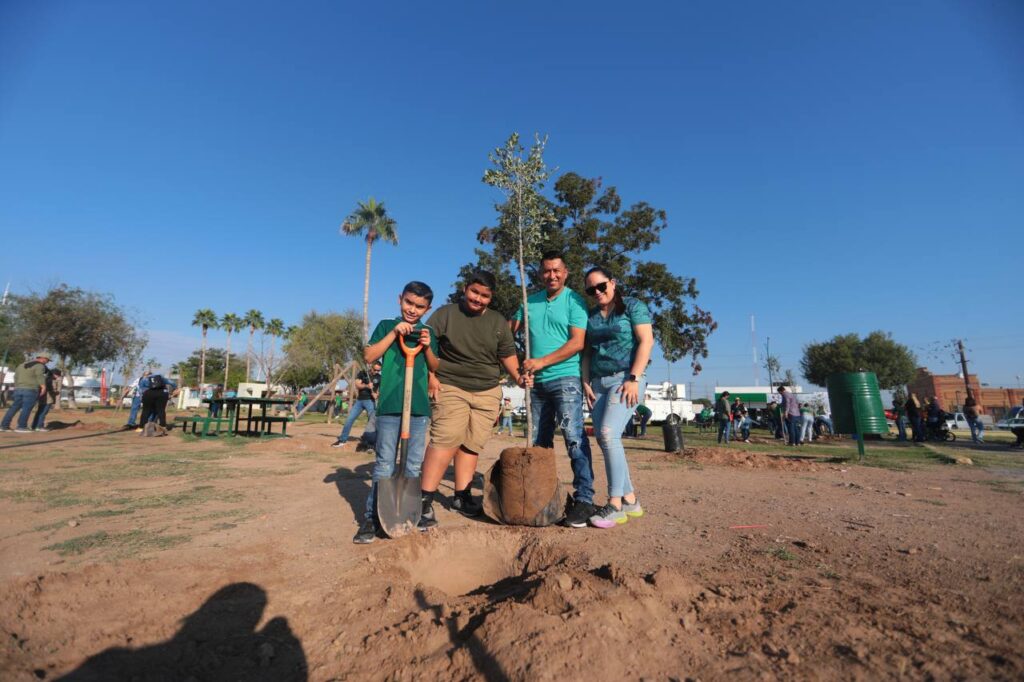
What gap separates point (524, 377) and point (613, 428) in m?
0.80

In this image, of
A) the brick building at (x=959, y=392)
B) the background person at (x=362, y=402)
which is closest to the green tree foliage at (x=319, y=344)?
the background person at (x=362, y=402)

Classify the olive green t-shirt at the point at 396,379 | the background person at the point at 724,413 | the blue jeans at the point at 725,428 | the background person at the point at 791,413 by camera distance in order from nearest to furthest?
the olive green t-shirt at the point at 396,379 → the background person at the point at 791,413 → the background person at the point at 724,413 → the blue jeans at the point at 725,428

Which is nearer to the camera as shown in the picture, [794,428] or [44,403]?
[44,403]

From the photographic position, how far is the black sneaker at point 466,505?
3783mm

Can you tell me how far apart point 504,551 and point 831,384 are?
31.4ft

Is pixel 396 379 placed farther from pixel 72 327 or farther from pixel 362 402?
pixel 72 327

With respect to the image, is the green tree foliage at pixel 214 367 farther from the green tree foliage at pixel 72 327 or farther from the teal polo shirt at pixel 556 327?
the teal polo shirt at pixel 556 327

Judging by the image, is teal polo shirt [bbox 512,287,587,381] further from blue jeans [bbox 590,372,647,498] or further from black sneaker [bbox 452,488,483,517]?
black sneaker [bbox 452,488,483,517]

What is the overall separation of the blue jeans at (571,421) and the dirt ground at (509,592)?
0.40 metres

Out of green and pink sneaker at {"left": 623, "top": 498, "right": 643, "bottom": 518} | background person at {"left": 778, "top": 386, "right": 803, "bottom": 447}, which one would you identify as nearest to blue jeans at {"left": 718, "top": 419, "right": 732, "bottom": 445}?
background person at {"left": 778, "top": 386, "right": 803, "bottom": 447}

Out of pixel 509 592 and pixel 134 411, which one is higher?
pixel 134 411

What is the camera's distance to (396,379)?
3350mm

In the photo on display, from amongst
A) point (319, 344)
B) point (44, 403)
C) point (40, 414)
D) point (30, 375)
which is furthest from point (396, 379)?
point (319, 344)

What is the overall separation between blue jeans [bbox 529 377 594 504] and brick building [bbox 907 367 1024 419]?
66.6 meters
